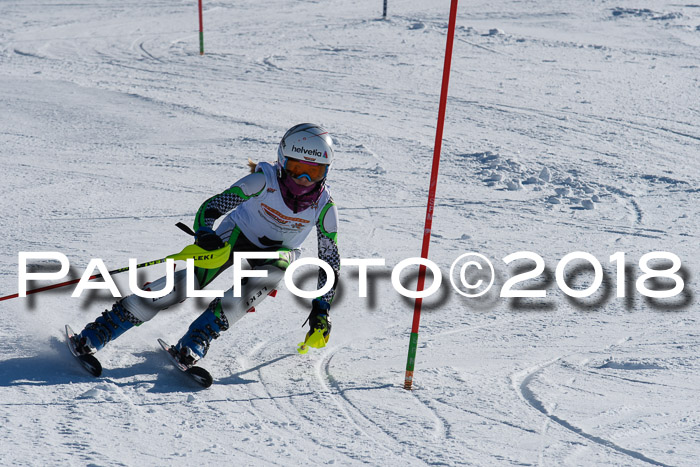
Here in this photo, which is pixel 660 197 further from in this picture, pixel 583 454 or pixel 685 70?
pixel 685 70

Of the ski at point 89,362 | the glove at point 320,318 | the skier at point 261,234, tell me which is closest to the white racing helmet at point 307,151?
the skier at point 261,234

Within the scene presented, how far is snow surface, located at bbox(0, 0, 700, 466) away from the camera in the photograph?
171 inches

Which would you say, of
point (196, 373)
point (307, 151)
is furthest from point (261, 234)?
point (196, 373)

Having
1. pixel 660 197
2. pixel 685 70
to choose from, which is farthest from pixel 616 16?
pixel 660 197

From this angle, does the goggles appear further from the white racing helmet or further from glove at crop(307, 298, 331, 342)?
glove at crop(307, 298, 331, 342)

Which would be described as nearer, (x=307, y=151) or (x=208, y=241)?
(x=208, y=241)

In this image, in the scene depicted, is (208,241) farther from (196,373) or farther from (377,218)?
(377,218)

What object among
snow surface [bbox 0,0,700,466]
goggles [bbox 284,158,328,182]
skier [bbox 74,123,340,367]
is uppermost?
goggles [bbox 284,158,328,182]

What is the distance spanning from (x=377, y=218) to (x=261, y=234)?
3.03 metres

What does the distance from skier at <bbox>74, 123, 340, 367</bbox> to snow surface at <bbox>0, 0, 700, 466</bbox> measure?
0.29 m

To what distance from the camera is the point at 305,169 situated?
5.20 m

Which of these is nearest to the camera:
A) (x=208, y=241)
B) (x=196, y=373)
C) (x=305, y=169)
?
(x=196, y=373)

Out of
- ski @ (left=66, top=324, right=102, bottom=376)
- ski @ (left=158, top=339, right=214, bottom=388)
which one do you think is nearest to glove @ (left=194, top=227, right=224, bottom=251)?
ski @ (left=158, top=339, right=214, bottom=388)

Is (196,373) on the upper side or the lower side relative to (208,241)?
lower
